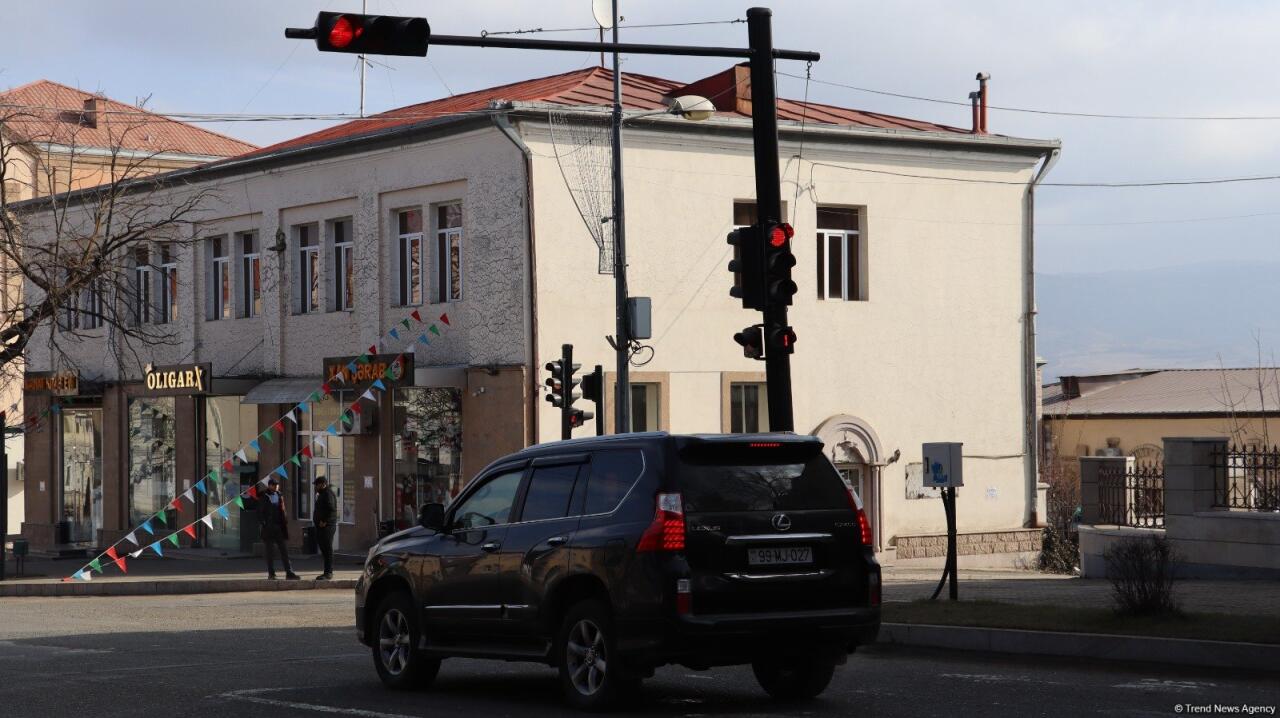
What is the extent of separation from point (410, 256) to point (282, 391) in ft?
14.3

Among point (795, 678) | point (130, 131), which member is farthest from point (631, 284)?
point (130, 131)

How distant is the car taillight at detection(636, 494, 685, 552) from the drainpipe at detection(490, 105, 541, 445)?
63.9 ft

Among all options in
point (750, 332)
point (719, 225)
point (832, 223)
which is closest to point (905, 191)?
point (832, 223)

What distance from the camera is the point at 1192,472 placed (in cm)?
2344

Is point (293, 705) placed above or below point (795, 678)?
below

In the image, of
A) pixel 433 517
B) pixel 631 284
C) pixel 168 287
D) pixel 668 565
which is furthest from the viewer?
pixel 168 287

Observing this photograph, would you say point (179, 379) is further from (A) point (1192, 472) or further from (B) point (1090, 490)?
(A) point (1192, 472)

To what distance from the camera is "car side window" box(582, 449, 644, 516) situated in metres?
11.0

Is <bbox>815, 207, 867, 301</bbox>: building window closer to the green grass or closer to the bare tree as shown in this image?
the bare tree

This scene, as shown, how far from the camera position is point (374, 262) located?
110ft

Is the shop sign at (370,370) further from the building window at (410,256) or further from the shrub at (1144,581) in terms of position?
the shrub at (1144,581)

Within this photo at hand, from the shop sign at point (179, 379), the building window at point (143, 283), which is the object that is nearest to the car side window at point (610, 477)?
the shop sign at point (179, 379)

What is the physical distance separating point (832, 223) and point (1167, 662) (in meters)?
20.9

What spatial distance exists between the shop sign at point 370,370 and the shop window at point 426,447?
74cm
